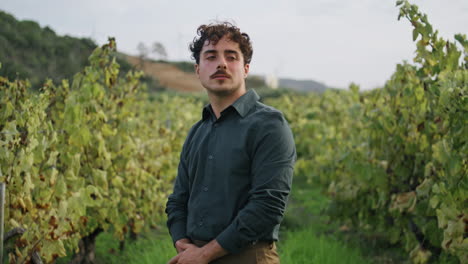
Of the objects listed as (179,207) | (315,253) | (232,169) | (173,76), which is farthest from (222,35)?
(173,76)

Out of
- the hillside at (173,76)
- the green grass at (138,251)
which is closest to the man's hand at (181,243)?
the green grass at (138,251)

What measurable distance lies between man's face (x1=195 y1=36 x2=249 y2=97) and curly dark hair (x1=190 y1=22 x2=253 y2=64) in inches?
0.8

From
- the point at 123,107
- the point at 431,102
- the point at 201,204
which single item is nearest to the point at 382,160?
the point at 431,102

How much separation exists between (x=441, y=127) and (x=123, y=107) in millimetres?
2888

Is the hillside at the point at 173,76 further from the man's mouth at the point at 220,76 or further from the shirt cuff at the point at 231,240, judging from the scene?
the shirt cuff at the point at 231,240

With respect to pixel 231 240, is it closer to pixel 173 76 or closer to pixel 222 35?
pixel 222 35

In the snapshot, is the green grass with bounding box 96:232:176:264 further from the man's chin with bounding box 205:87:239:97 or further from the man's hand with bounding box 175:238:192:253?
the man's chin with bounding box 205:87:239:97

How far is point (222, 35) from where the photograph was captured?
202 cm

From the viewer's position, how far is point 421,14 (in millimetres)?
3053

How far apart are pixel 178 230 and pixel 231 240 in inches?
15.7

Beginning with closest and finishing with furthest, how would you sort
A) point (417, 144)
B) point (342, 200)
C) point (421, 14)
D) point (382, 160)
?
point (421, 14), point (417, 144), point (382, 160), point (342, 200)

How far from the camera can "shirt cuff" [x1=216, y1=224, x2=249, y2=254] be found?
69.2 inches

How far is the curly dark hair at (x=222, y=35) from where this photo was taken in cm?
202

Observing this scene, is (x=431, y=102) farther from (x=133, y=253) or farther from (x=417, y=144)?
(x=133, y=253)
